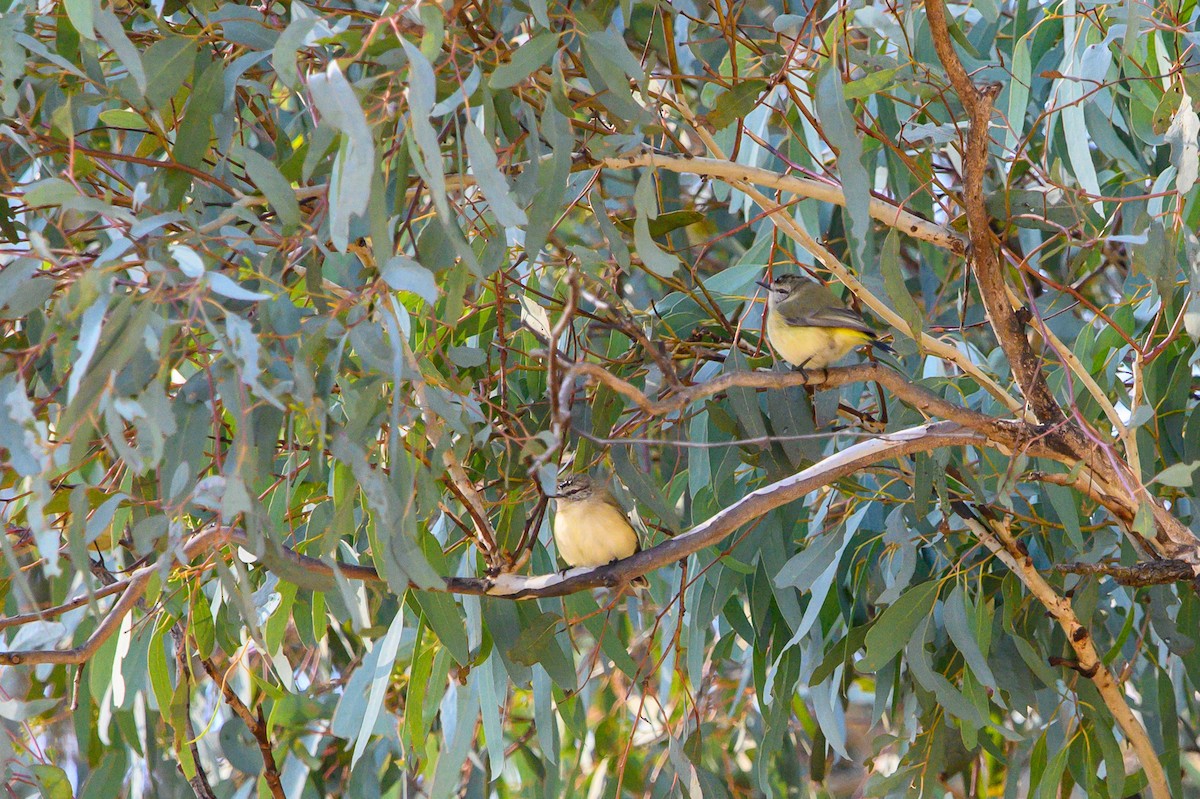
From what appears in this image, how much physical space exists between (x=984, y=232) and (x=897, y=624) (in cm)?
89

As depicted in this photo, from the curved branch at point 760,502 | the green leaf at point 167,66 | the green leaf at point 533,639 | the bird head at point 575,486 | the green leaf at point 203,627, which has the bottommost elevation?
the bird head at point 575,486

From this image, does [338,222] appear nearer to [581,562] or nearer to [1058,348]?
[1058,348]

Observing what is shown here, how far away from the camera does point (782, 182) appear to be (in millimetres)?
2342

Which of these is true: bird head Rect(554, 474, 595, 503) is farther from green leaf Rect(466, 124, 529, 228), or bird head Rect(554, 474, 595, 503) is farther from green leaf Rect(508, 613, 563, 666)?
green leaf Rect(466, 124, 529, 228)

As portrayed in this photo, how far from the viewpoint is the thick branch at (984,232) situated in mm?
2064

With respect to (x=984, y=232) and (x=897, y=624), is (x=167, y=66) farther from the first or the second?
(x=897, y=624)

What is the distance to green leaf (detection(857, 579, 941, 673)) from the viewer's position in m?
2.62

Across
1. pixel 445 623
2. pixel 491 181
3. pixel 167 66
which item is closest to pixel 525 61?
pixel 491 181

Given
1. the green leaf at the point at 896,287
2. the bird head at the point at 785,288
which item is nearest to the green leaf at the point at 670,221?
the bird head at the point at 785,288

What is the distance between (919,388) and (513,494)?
0.90 m

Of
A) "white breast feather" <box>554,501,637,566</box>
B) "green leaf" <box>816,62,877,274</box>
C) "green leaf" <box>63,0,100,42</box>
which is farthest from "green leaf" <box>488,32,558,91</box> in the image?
"white breast feather" <box>554,501,637,566</box>

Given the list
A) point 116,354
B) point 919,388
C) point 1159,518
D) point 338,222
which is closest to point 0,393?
point 116,354

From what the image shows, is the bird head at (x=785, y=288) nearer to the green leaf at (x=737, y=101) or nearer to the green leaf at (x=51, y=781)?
the green leaf at (x=737, y=101)

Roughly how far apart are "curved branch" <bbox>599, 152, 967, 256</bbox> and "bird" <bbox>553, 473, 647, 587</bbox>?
1187 millimetres
